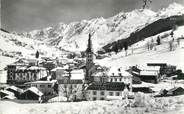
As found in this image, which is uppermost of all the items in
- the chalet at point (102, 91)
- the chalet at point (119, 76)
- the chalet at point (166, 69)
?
the chalet at point (166, 69)

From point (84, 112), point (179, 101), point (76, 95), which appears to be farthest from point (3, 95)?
point (179, 101)

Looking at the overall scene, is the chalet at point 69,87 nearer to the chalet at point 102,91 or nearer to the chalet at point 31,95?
the chalet at point 102,91

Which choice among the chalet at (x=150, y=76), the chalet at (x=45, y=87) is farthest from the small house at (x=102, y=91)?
the chalet at (x=150, y=76)

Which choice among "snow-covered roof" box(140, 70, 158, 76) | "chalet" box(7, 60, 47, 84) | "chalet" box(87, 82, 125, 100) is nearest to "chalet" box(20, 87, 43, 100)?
"chalet" box(87, 82, 125, 100)

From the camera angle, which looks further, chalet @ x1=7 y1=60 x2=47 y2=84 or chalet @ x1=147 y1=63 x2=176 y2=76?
chalet @ x1=7 y1=60 x2=47 y2=84

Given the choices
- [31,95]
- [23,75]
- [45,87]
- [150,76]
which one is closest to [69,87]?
[45,87]

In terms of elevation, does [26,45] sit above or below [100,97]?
above

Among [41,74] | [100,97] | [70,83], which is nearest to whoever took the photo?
[100,97]

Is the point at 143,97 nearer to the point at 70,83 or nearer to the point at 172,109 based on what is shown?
the point at 172,109

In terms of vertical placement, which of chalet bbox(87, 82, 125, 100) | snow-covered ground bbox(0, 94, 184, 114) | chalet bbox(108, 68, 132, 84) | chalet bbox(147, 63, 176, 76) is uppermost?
chalet bbox(147, 63, 176, 76)

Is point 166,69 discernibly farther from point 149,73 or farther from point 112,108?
point 112,108

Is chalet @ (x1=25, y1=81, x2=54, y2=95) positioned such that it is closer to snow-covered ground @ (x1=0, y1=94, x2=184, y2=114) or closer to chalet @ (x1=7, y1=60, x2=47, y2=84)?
chalet @ (x1=7, y1=60, x2=47, y2=84)
